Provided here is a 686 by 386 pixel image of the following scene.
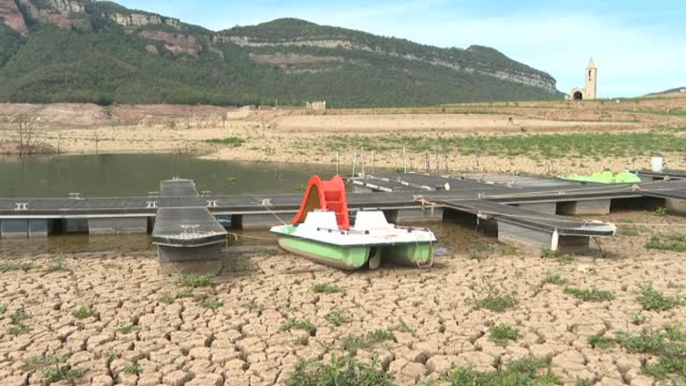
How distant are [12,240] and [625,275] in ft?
44.8

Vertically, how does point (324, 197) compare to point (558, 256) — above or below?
above

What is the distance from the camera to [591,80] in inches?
3703

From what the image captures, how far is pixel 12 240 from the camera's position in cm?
1512

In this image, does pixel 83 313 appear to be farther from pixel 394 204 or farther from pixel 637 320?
pixel 394 204

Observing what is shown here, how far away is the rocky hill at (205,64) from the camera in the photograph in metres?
117

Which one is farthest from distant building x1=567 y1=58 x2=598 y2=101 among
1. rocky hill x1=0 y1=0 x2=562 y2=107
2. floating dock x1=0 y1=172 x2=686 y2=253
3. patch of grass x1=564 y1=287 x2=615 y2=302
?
patch of grass x1=564 y1=287 x2=615 y2=302

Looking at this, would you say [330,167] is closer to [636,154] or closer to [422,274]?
[636,154]

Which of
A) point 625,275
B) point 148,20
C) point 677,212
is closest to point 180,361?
point 625,275

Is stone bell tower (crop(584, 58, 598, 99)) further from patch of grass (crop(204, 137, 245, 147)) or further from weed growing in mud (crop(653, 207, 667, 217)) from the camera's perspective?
weed growing in mud (crop(653, 207, 667, 217))

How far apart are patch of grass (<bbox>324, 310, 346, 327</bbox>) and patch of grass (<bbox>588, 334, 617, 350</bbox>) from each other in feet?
10.6

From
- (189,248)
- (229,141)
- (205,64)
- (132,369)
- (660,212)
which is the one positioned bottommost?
(132,369)

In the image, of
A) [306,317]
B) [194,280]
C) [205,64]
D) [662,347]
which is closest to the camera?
[662,347]

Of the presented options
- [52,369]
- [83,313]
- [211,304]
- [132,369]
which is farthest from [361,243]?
[52,369]

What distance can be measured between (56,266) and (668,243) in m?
12.9
